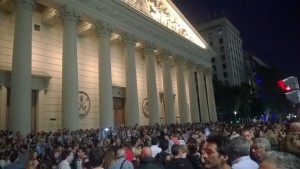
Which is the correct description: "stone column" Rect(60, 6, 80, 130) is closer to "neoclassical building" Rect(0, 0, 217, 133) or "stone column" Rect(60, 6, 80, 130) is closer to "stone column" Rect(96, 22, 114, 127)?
"neoclassical building" Rect(0, 0, 217, 133)

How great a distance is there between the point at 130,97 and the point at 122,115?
19.1 ft

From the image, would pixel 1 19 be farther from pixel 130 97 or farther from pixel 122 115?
pixel 122 115

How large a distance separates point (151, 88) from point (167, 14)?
38.4ft

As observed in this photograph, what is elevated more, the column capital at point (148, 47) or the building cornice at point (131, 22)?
the building cornice at point (131, 22)

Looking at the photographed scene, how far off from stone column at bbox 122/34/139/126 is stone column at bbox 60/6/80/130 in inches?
246

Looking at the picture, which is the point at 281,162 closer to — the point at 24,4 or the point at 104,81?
the point at 24,4

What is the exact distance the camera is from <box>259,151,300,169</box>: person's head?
1.98 m

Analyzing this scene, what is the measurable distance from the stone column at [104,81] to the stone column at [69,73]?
2748 mm

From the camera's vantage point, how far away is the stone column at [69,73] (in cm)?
1763

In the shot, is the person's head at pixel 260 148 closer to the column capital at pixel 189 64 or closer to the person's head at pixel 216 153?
the person's head at pixel 216 153

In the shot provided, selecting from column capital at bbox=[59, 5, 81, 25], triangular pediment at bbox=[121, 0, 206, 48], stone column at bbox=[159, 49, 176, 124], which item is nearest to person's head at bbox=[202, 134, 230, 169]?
column capital at bbox=[59, 5, 81, 25]

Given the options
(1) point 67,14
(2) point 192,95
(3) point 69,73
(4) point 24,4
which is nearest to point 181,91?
(2) point 192,95

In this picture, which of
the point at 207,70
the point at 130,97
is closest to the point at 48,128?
the point at 130,97

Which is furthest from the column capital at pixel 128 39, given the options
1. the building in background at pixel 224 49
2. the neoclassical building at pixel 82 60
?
the building in background at pixel 224 49
